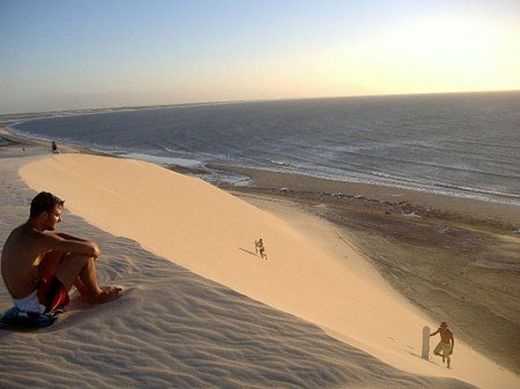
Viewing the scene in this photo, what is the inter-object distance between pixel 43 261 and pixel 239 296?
213cm

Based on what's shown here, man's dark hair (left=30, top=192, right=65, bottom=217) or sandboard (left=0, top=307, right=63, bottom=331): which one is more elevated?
man's dark hair (left=30, top=192, right=65, bottom=217)

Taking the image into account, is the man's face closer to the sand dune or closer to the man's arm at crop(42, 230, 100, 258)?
the man's arm at crop(42, 230, 100, 258)

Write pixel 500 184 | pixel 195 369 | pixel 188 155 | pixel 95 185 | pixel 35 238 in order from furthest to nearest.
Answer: pixel 188 155 → pixel 500 184 → pixel 95 185 → pixel 35 238 → pixel 195 369

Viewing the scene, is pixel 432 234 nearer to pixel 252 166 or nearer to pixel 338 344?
pixel 338 344

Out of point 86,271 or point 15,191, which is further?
point 15,191

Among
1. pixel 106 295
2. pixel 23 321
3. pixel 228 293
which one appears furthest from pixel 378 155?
pixel 23 321

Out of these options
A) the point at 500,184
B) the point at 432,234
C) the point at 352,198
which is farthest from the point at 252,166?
the point at 432,234

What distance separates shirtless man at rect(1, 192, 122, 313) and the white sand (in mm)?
344

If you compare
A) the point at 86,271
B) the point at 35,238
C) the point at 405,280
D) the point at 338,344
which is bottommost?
the point at 405,280

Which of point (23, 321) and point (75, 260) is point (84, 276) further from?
point (23, 321)

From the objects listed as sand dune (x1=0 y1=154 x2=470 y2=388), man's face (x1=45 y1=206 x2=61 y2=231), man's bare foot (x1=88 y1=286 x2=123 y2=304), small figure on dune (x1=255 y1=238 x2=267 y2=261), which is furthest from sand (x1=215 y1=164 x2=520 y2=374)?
man's face (x1=45 y1=206 x2=61 y2=231)

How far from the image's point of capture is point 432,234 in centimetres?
2219

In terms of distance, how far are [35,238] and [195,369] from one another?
1.96 m

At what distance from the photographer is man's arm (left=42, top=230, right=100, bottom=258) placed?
14.5 ft
